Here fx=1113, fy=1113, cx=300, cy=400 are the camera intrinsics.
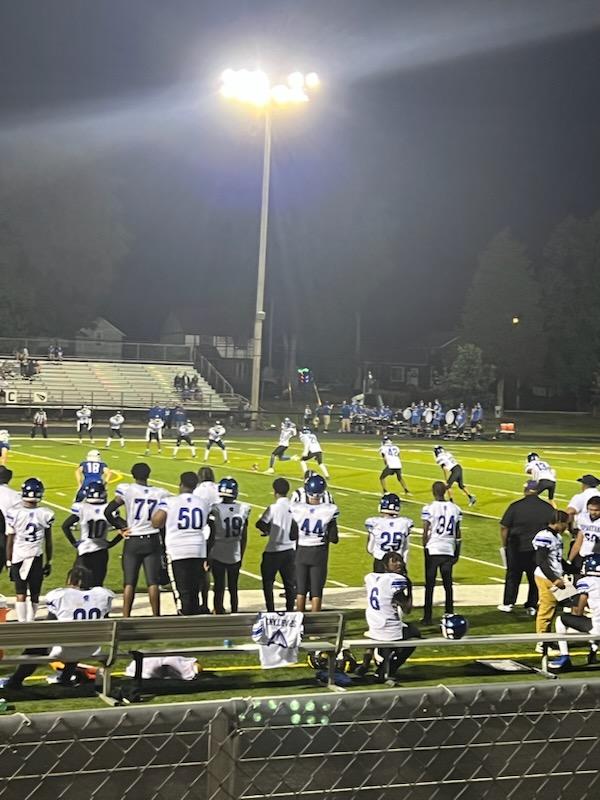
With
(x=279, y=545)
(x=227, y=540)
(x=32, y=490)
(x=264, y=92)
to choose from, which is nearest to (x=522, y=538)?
(x=279, y=545)

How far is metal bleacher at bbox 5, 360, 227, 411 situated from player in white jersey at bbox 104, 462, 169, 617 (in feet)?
132

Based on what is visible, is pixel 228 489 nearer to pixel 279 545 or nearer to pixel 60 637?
pixel 279 545

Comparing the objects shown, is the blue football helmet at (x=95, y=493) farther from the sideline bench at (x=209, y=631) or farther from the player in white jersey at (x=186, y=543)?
the sideline bench at (x=209, y=631)

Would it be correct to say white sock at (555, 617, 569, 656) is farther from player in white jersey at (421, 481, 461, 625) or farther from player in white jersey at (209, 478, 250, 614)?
player in white jersey at (209, 478, 250, 614)

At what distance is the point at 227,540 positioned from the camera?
36.7ft

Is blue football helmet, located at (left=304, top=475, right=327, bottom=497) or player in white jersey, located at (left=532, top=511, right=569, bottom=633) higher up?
blue football helmet, located at (left=304, top=475, right=327, bottom=497)

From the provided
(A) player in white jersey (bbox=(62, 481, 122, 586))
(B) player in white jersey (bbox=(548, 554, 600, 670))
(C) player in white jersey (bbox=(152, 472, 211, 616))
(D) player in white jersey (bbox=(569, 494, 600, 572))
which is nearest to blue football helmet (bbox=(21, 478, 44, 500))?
(A) player in white jersey (bbox=(62, 481, 122, 586))

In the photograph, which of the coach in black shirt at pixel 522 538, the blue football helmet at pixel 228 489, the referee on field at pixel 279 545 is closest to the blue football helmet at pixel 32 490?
the blue football helmet at pixel 228 489

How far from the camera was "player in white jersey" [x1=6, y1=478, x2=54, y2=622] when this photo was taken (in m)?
10.4

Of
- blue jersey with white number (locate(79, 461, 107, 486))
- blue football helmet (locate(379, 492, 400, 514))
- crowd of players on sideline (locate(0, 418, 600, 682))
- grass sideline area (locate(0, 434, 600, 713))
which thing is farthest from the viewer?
blue jersey with white number (locate(79, 461, 107, 486))

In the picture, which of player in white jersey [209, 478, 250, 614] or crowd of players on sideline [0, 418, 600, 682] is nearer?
crowd of players on sideline [0, 418, 600, 682]

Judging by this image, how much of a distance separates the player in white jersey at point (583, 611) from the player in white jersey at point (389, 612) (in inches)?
59.9

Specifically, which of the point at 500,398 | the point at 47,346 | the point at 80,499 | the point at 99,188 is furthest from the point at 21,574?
the point at 99,188

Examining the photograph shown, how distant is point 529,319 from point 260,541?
62032 mm
